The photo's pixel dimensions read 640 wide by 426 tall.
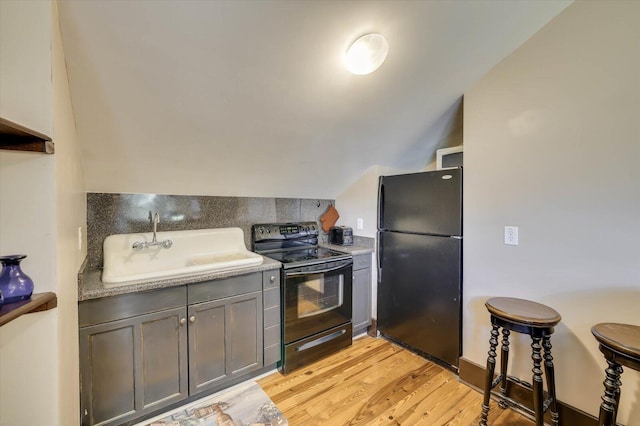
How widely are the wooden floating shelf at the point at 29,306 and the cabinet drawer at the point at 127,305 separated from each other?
2.02 ft

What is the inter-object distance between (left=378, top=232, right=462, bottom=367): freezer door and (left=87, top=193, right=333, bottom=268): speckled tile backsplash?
1.05 meters

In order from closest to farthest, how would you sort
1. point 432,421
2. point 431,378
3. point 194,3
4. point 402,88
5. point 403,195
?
1. point 194,3
2. point 432,421
3. point 402,88
4. point 431,378
5. point 403,195

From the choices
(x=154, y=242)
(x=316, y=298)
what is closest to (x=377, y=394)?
(x=316, y=298)

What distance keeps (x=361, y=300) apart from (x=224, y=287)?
4.68 ft

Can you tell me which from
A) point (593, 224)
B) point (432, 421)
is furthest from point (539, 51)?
point (432, 421)

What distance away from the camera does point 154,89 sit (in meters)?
1.44

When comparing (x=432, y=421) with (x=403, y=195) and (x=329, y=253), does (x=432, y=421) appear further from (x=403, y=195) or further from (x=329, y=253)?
(x=403, y=195)

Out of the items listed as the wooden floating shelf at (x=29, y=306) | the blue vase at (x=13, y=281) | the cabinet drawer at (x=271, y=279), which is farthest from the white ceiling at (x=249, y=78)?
the wooden floating shelf at (x=29, y=306)

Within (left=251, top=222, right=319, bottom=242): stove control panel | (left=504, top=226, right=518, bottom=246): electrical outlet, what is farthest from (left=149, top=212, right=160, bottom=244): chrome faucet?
(left=504, top=226, right=518, bottom=246): electrical outlet

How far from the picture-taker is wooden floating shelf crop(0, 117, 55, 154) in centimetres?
81

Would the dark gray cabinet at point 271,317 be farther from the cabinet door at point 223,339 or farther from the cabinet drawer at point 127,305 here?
the cabinet drawer at point 127,305

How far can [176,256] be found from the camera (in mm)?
2129

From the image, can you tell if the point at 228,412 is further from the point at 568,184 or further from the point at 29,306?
the point at 568,184

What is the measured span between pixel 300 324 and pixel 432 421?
1082 mm
